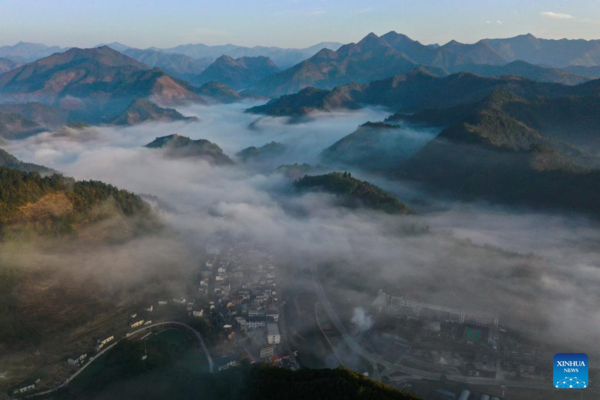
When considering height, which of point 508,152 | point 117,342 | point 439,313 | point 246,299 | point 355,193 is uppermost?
point 508,152

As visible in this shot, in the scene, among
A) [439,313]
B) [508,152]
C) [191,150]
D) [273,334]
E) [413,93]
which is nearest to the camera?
[273,334]

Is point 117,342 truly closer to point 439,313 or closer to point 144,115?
point 439,313

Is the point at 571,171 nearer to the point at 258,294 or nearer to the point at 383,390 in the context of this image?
the point at 258,294

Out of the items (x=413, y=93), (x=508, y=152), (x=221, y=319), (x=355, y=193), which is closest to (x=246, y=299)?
(x=221, y=319)

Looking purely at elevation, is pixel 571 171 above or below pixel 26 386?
above

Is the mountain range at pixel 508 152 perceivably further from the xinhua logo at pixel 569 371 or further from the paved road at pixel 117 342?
the paved road at pixel 117 342

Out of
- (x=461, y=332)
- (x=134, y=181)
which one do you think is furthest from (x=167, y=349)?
(x=134, y=181)

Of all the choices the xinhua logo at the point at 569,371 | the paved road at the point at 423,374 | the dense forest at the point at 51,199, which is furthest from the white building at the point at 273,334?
the dense forest at the point at 51,199

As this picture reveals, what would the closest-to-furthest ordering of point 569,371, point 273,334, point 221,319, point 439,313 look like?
1. point 569,371
2. point 273,334
3. point 221,319
4. point 439,313
